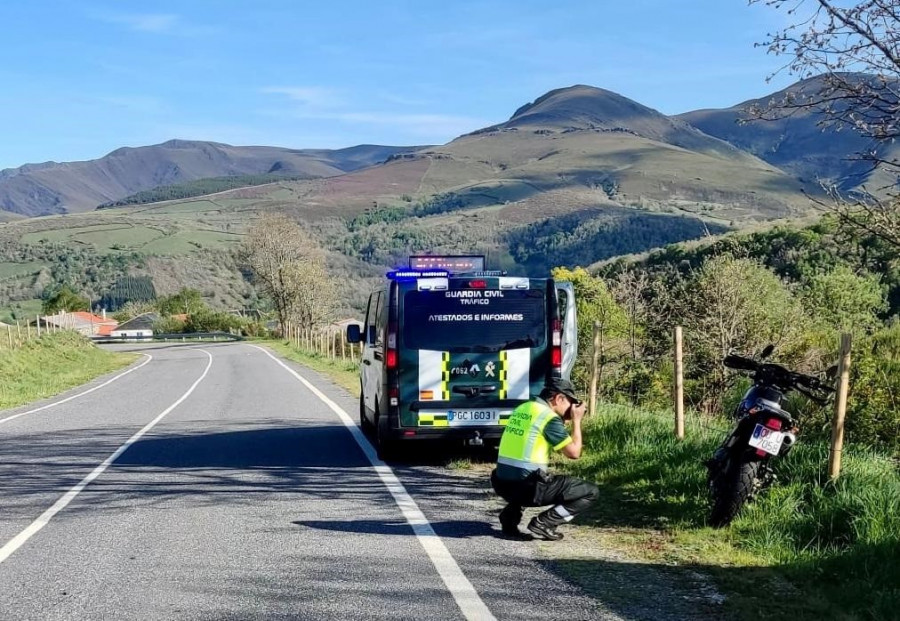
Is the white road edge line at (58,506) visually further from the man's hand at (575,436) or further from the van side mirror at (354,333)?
the man's hand at (575,436)

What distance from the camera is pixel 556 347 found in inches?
388

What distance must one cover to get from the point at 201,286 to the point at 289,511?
128 meters

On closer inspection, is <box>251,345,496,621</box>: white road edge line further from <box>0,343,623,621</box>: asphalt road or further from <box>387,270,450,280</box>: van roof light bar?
<box>387,270,450,280</box>: van roof light bar

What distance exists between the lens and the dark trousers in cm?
664

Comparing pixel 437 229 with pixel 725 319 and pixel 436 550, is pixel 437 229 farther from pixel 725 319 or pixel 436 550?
pixel 436 550

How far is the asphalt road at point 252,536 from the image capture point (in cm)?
506

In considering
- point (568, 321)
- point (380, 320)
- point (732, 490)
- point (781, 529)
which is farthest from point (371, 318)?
point (781, 529)

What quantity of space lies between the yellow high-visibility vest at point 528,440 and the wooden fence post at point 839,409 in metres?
2.10

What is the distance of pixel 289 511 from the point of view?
7.65 meters

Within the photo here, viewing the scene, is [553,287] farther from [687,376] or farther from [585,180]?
[585,180]

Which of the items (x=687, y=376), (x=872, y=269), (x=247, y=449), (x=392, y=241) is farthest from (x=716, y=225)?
(x=247, y=449)

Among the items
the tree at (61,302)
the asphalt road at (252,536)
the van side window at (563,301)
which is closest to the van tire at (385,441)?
the asphalt road at (252,536)

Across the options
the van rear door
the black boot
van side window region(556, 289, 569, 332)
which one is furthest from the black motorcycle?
van side window region(556, 289, 569, 332)

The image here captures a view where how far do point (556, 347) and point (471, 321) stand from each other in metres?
0.98
